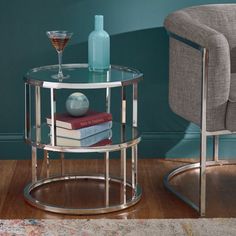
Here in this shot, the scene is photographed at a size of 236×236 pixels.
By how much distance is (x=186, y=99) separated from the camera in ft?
11.1

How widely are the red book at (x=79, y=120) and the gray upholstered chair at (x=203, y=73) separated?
39 cm

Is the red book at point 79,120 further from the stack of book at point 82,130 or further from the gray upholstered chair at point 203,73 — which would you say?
the gray upholstered chair at point 203,73

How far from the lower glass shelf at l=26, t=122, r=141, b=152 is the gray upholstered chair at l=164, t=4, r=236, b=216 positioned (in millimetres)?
285

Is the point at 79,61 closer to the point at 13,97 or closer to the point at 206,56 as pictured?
the point at 13,97

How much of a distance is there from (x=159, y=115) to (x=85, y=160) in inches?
18.1

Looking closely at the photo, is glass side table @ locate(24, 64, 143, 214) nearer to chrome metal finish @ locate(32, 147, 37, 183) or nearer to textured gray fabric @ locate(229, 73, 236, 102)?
chrome metal finish @ locate(32, 147, 37, 183)

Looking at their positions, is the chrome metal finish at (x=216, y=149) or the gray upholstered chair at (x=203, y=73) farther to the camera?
the chrome metal finish at (x=216, y=149)

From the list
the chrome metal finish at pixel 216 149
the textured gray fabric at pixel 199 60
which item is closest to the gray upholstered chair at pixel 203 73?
the textured gray fabric at pixel 199 60

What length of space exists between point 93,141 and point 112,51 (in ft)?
2.64

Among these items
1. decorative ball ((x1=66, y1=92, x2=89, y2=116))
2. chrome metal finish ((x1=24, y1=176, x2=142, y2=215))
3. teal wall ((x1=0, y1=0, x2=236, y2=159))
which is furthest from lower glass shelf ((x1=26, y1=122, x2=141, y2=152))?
teal wall ((x1=0, y1=0, x2=236, y2=159))

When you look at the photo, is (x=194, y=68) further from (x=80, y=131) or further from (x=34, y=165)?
(x=34, y=165)

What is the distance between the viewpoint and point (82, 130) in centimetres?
323

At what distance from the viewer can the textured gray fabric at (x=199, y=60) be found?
3.12 m

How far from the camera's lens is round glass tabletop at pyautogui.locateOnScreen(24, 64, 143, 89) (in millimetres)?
3133
